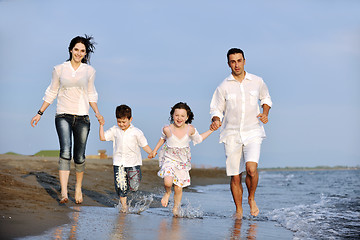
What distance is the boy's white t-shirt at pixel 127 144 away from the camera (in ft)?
25.1

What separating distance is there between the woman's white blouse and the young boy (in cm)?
49

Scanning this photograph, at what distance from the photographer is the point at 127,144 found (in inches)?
301

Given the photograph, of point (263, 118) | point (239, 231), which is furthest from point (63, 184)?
point (263, 118)

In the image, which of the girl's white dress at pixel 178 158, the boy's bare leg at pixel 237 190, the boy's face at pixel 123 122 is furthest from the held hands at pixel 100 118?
the boy's bare leg at pixel 237 190

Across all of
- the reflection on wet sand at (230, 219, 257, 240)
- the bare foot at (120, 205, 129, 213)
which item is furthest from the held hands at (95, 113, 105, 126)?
the reflection on wet sand at (230, 219, 257, 240)

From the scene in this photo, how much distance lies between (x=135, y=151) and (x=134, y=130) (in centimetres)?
34

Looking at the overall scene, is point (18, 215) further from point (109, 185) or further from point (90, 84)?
point (109, 185)

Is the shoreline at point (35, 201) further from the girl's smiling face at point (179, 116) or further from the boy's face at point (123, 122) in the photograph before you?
the girl's smiling face at point (179, 116)

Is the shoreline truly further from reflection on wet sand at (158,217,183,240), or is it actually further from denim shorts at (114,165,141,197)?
reflection on wet sand at (158,217,183,240)

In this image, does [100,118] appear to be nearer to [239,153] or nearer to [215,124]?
[215,124]

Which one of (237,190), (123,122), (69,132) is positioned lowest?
(237,190)

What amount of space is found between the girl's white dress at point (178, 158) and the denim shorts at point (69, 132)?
1.35 metres

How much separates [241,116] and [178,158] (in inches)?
48.5

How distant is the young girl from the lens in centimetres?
739
